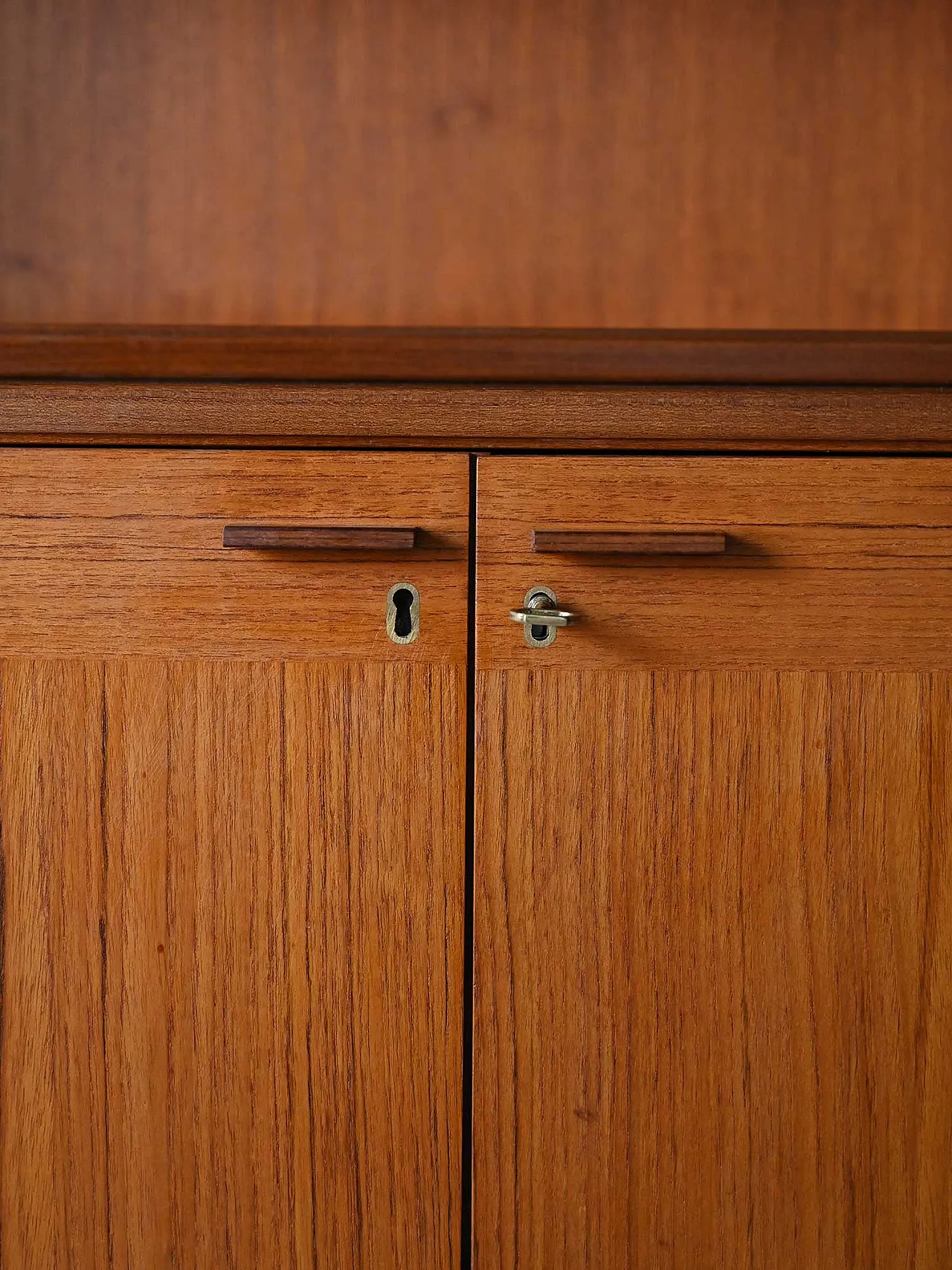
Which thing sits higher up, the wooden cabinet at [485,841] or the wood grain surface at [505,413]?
the wood grain surface at [505,413]

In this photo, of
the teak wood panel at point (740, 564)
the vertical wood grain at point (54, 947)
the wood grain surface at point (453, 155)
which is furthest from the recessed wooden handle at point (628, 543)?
the wood grain surface at point (453, 155)

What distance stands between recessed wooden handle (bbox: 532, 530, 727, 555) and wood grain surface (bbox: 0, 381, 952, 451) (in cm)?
5

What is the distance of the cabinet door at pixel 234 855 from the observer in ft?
1.41

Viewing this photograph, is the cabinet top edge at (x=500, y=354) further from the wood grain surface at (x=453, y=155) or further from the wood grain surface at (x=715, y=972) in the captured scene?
the wood grain surface at (x=453, y=155)

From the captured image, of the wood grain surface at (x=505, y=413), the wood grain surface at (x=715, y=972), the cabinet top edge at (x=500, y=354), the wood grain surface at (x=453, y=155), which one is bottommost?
the wood grain surface at (x=715, y=972)

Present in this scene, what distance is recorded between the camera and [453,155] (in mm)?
832

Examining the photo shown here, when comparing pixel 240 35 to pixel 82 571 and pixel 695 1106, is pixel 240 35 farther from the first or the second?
pixel 695 1106

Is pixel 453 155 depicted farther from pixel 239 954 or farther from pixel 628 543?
pixel 239 954

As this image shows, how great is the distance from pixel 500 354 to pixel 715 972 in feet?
1.00

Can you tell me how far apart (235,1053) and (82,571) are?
0.24 meters

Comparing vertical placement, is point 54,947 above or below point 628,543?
below

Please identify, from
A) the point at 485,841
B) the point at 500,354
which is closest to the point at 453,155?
the point at 500,354

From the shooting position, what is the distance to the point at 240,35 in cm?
83

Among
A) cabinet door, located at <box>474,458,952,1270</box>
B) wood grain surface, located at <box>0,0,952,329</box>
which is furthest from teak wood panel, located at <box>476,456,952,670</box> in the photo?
wood grain surface, located at <box>0,0,952,329</box>
